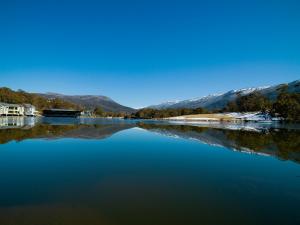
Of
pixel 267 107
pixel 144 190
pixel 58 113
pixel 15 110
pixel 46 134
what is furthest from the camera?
pixel 58 113

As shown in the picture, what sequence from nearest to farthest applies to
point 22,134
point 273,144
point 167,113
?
point 273,144 → point 22,134 → point 167,113

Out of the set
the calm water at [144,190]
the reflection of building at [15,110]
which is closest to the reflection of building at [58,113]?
the reflection of building at [15,110]

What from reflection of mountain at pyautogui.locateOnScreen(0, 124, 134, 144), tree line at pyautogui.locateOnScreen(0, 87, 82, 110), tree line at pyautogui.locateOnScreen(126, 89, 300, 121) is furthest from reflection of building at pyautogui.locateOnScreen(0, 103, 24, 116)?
reflection of mountain at pyautogui.locateOnScreen(0, 124, 134, 144)

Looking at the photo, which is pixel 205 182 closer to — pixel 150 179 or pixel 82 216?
pixel 150 179

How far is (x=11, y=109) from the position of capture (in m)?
123

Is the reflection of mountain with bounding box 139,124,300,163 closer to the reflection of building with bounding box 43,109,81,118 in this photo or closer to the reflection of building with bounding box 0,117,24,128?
the reflection of building with bounding box 0,117,24,128

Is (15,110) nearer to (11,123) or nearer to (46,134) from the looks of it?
(11,123)

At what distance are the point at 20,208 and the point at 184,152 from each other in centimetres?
1152

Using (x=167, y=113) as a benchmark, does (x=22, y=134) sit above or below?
below

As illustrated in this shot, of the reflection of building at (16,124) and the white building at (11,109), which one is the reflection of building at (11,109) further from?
the reflection of building at (16,124)

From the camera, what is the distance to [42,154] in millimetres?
14195

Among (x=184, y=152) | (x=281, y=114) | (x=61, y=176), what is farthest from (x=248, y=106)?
(x=61, y=176)

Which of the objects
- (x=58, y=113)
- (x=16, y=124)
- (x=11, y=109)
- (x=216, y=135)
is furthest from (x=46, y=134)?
(x=58, y=113)

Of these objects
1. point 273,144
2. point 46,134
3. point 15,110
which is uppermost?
point 15,110
